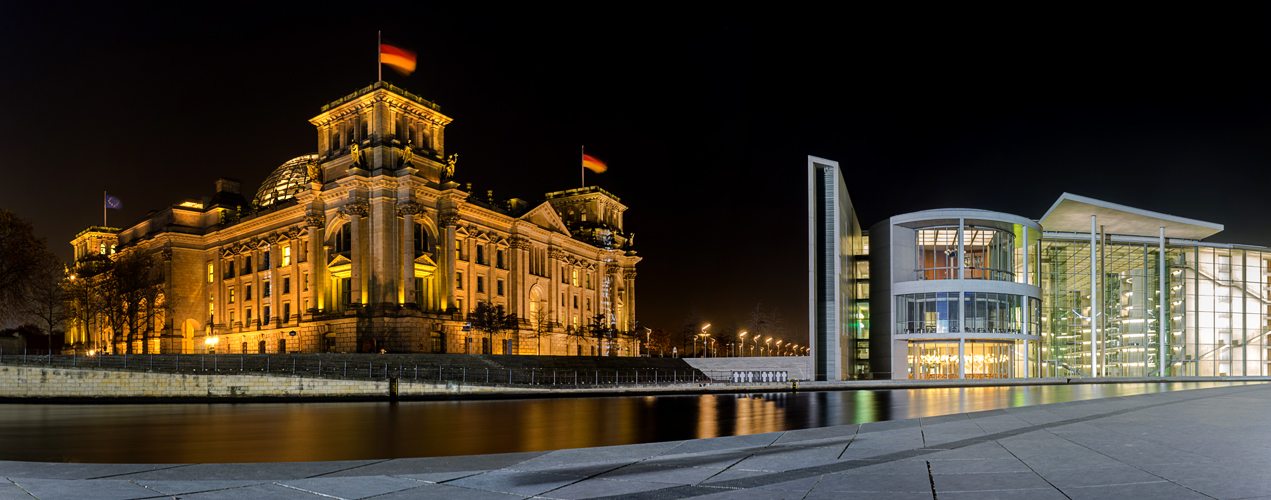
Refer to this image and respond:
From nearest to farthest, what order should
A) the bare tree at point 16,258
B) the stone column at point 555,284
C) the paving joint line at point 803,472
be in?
the paving joint line at point 803,472
the bare tree at point 16,258
the stone column at point 555,284

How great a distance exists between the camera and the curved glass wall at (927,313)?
57.7m

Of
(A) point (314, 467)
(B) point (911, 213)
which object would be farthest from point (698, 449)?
(B) point (911, 213)

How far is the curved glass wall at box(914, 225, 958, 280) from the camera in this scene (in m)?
60.0

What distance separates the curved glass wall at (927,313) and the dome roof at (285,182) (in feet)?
211

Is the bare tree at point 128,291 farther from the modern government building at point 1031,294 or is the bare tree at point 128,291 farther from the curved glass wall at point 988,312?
the curved glass wall at point 988,312

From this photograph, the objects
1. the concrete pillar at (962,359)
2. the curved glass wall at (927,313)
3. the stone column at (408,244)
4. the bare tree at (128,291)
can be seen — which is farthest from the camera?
the bare tree at (128,291)

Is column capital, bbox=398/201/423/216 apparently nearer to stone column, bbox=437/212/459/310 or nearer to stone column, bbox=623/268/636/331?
stone column, bbox=437/212/459/310

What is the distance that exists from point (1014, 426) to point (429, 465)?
29.8ft

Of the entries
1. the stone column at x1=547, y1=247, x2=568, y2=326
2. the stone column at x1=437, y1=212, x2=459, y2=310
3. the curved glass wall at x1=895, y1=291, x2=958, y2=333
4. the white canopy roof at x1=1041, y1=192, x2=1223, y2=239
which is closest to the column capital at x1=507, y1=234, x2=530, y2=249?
the stone column at x1=547, y1=247, x2=568, y2=326

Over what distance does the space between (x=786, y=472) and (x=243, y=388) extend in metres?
39.2

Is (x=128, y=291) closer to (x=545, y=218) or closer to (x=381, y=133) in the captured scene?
(x=381, y=133)

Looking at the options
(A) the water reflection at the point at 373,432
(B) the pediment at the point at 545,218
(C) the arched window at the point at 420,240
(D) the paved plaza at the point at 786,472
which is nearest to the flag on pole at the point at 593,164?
(B) the pediment at the point at 545,218

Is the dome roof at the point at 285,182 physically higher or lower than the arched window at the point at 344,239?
higher

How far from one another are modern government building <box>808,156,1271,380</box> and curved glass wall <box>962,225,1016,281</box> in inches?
4.1
